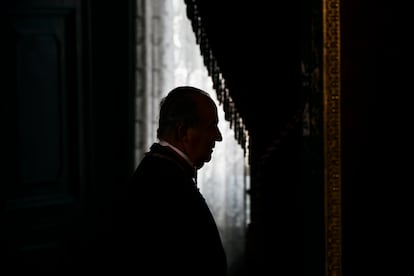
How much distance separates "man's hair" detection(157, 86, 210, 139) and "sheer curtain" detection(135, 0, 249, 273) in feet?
6.57

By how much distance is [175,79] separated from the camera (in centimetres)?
459

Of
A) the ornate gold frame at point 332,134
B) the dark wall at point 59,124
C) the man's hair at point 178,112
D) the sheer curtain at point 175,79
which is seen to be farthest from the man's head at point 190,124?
the sheer curtain at point 175,79

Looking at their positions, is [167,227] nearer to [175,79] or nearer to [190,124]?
[190,124]

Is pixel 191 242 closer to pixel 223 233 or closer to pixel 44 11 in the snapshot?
pixel 44 11

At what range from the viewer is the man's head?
2.46 meters

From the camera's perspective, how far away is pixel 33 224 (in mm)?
4152

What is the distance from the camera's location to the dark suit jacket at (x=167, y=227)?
235cm

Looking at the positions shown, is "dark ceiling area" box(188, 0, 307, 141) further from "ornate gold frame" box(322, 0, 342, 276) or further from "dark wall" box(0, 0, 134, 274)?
"dark wall" box(0, 0, 134, 274)

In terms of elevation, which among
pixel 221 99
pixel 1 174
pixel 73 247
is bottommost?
pixel 73 247
